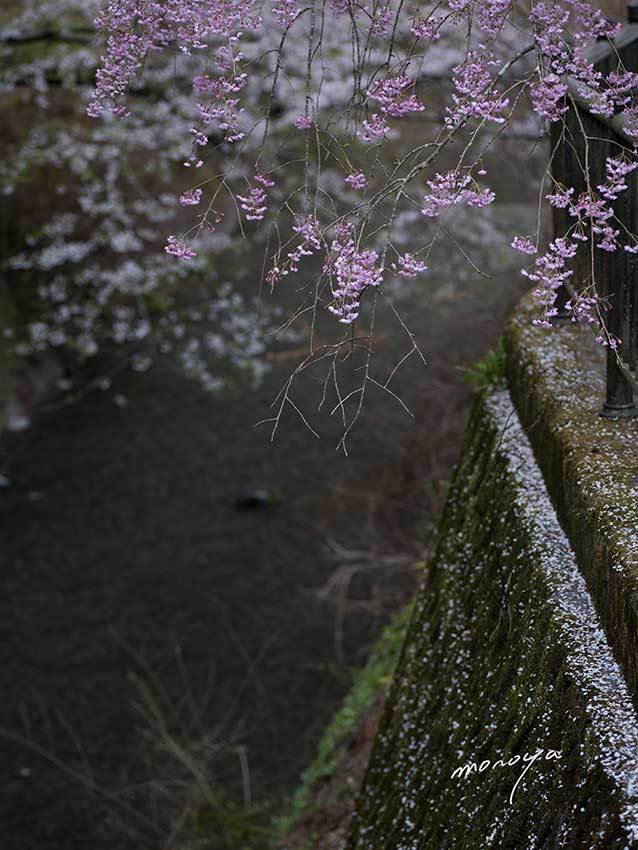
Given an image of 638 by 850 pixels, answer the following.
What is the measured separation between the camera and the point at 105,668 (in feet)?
28.0

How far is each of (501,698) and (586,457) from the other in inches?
22.5

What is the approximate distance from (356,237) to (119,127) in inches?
381

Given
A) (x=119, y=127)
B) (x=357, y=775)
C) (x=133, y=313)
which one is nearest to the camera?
(x=357, y=775)

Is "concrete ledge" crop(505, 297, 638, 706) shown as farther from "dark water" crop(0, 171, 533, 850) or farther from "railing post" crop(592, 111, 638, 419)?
"dark water" crop(0, 171, 533, 850)

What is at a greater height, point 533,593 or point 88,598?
point 533,593

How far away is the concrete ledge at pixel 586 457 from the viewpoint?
1904 millimetres

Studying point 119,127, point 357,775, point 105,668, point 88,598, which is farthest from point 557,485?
point 119,127

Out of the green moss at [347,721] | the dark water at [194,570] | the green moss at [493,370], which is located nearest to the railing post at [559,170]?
the green moss at [493,370]

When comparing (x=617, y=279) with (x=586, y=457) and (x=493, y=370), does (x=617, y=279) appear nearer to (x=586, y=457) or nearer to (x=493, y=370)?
(x=586, y=457)

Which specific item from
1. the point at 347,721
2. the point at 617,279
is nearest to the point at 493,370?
the point at 617,279

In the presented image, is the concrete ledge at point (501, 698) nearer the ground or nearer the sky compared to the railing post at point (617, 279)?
nearer the ground

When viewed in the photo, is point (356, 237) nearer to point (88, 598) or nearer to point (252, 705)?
point (252, 705)

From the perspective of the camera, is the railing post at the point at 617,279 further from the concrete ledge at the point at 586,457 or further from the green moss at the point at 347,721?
the green moss at the point at 347,721

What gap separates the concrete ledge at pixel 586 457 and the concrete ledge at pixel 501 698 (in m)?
0.07
